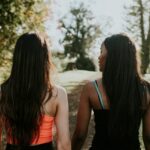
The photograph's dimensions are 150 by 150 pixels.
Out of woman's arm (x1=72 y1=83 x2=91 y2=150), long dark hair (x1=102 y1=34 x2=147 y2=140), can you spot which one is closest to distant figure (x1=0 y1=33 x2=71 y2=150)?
woman's arm (x1=72 y1=83 x2=91 y2=150)

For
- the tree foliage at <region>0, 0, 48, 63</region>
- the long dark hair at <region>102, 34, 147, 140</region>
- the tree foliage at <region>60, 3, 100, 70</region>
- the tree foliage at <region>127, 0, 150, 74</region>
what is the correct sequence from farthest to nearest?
1. the tree foliage at <region>60, 3, 100, 70</region>
2. the tree foliage at <region>127, 0, 150, 74</region>
3. the tree foliage at <region>0, 0, 48, 63</region>
4. the long dark hair at <region>102, 34, 147, 140</region>

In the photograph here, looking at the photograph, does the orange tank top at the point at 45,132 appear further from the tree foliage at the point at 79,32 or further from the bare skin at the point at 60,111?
the tree foliage at the point at 79,32

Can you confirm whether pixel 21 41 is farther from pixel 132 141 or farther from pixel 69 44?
pixel 69 44

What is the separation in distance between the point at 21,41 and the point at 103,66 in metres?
0.87

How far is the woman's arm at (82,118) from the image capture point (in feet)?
16.1

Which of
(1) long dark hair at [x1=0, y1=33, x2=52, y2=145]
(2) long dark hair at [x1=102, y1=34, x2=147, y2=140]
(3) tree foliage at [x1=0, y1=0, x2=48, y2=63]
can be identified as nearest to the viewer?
(1) long dark hair at [x1=0, y1=33, x2=52, y2=145]

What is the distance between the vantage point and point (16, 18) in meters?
15.8

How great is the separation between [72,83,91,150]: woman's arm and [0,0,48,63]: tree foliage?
1045 centimetres

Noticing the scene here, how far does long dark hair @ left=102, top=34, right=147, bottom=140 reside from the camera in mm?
4754

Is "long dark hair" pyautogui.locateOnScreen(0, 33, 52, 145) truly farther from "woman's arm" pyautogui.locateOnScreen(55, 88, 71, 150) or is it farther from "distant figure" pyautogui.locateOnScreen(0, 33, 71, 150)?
"woman's arm" pyautogui.locateOnScreen(55, 88, 71, 150)

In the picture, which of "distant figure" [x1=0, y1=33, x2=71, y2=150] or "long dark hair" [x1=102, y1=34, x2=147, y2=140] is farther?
"long dark hair" [x1=102, y1=34, x2=147, y2=140]

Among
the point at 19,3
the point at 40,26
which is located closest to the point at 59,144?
the point at 19,3

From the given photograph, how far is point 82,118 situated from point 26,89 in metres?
0.79

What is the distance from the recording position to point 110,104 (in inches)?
189
